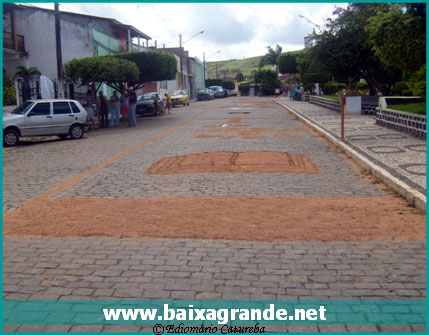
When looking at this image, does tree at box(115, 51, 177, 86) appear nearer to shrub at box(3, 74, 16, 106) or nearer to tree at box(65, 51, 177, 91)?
tree at box(65, 51, 177, 91)

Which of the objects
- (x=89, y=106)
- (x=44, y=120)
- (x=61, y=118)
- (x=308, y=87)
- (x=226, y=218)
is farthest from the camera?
(x=308, y=87)

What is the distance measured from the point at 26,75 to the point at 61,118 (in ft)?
42.5

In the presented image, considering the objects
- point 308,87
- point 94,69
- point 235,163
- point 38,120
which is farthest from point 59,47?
point 308,87

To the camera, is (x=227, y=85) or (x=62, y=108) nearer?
(x=62, y=108)

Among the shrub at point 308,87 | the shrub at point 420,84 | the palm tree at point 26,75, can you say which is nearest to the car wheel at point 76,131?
the palm tree at point 26,75

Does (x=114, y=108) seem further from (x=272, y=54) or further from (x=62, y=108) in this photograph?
(x=272, y=54)

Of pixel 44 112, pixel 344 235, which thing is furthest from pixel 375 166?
pixel 44 112

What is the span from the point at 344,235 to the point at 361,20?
2160 cm

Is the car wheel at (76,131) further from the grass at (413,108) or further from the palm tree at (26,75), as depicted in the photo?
the grass at (413,108)

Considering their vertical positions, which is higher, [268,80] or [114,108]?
[268,80]

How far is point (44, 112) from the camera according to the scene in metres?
18.0

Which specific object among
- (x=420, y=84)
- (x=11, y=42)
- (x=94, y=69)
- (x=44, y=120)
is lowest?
(x=44, y=120)

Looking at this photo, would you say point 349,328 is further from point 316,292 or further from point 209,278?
point 209,278

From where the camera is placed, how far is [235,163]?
1127 centimetres
